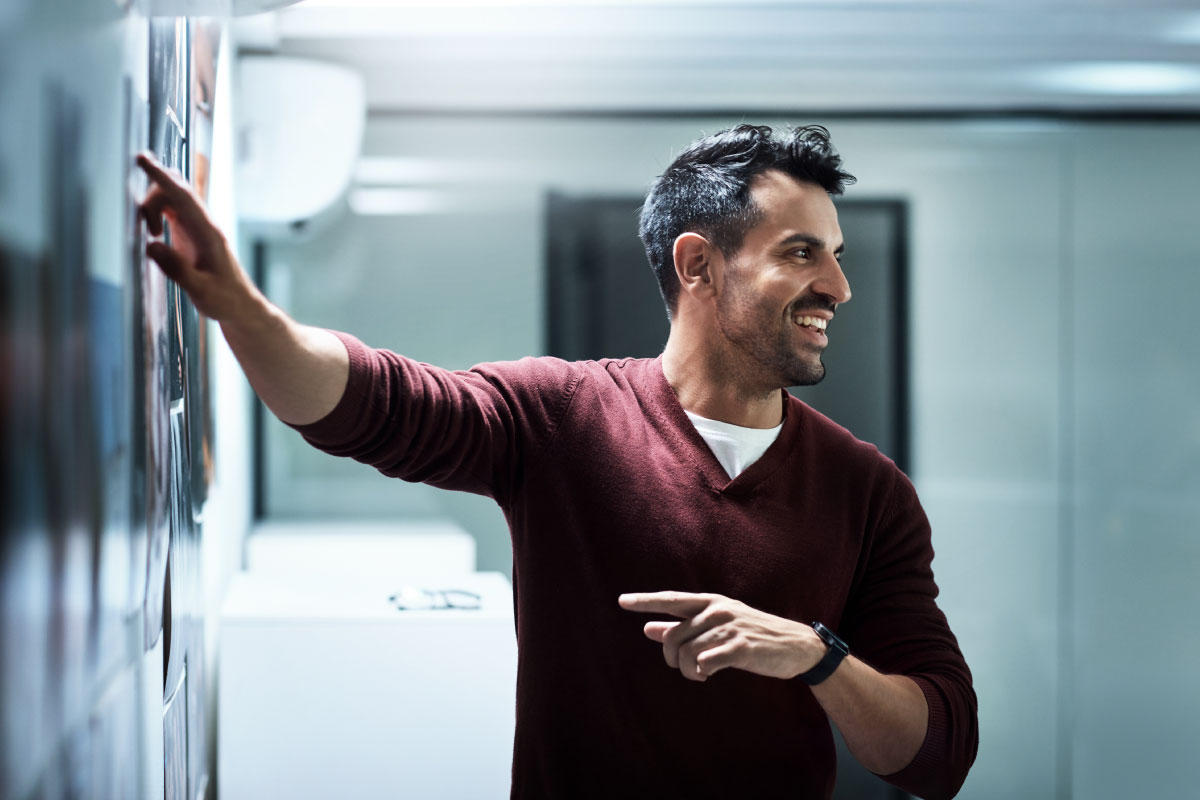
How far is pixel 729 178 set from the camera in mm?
1329

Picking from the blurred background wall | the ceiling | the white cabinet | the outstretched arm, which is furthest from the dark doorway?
the outstretched arm

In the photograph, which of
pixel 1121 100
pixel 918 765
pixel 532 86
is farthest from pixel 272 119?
pixel 1121 100

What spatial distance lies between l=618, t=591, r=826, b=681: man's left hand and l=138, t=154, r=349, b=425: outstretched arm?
0.38m

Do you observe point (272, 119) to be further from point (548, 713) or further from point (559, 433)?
point (548, 713)

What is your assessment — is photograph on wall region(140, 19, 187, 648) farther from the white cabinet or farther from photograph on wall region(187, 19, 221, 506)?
the white cabinet

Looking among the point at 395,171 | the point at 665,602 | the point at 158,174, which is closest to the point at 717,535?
the point at 665,602

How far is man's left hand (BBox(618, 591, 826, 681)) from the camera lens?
0.99 metres

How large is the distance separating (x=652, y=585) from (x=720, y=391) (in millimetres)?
286

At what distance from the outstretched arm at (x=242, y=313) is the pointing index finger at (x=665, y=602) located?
1.18ft

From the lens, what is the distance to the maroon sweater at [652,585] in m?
1.15

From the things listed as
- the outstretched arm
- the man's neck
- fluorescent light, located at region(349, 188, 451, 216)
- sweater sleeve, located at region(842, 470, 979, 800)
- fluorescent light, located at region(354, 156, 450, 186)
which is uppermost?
fluorescent light, located at region(354, 156, 450, 186)

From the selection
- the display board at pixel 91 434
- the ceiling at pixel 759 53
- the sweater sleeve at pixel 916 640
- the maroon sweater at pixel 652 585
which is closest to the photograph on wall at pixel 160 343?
the display board at pixel 91 434

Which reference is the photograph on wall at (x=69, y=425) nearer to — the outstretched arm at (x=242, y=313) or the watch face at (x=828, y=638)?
the outstretched arm at (x=242, y=313)

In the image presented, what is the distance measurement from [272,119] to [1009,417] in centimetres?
192
